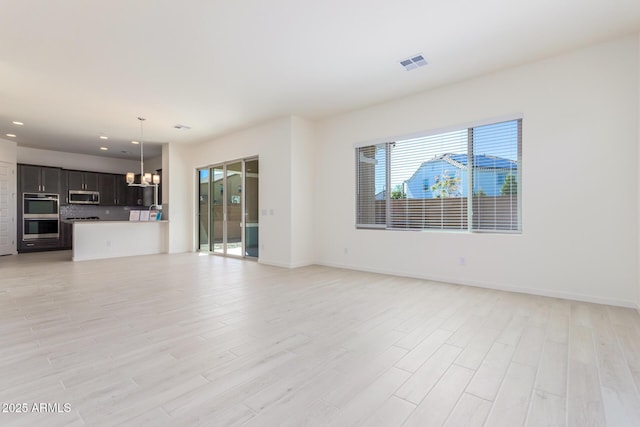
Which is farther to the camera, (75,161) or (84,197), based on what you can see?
(75,161)

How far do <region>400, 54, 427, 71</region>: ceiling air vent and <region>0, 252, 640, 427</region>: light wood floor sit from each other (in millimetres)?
2974

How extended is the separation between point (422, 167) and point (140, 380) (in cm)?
452

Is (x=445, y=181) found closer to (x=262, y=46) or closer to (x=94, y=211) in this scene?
(x=262, y=46)

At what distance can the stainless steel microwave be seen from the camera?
8945mm

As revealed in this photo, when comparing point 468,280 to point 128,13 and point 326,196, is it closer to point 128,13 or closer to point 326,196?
point 326,196

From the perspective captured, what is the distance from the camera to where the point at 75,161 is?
367 inches

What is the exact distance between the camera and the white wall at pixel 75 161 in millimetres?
8562

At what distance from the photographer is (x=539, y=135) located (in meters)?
3.88

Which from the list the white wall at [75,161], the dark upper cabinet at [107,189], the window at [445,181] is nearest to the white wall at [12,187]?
the white wall at [75,161]

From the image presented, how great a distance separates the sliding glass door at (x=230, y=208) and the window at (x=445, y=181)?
8.52ft

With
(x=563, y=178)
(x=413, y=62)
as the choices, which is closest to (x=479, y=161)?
(x=563, y=178)

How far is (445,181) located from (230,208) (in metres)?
5.00

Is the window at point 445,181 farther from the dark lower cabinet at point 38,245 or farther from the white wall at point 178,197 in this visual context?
the dark lower cabinet at point 38,245

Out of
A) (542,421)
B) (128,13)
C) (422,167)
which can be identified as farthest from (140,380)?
(422,167)
